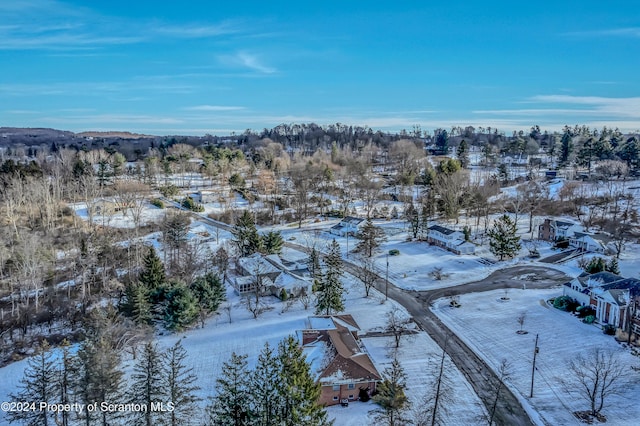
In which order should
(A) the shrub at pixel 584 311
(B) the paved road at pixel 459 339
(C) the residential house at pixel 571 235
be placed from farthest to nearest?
1. (C) the residential house at pixel 571 235
2. (A) the shrub at pixel 584 311
3. (B) the paved road at pixel 459 339

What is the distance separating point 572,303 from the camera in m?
30.8

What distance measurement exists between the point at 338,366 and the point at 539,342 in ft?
44.8

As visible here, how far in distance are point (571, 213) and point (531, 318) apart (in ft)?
125

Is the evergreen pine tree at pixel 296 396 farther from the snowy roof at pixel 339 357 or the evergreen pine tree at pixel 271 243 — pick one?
the evergreen pine tree at pixel 271 243

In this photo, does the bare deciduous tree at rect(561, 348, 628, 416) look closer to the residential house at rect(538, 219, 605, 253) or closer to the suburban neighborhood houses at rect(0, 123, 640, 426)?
the suburban neighborhood houses at rect(0, 123, 640, 426)

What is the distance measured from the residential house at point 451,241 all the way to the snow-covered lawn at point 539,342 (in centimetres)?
1125

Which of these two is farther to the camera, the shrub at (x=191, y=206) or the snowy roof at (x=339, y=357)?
the shrub at (x=191, y=206)

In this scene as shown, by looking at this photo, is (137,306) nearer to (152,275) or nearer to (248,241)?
(152,275)

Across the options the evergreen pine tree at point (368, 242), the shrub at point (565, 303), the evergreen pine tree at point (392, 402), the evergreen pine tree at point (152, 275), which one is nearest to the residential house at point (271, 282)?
the evergreen pine tree at point (152, 275)

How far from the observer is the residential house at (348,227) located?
53900 mm

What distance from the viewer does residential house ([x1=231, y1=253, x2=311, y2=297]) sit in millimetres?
34375

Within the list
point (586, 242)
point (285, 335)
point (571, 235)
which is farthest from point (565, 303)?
point (285, 335)

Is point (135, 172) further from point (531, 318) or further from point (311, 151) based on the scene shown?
point (531, 318)

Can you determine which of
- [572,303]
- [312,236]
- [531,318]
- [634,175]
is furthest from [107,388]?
[634,175]
